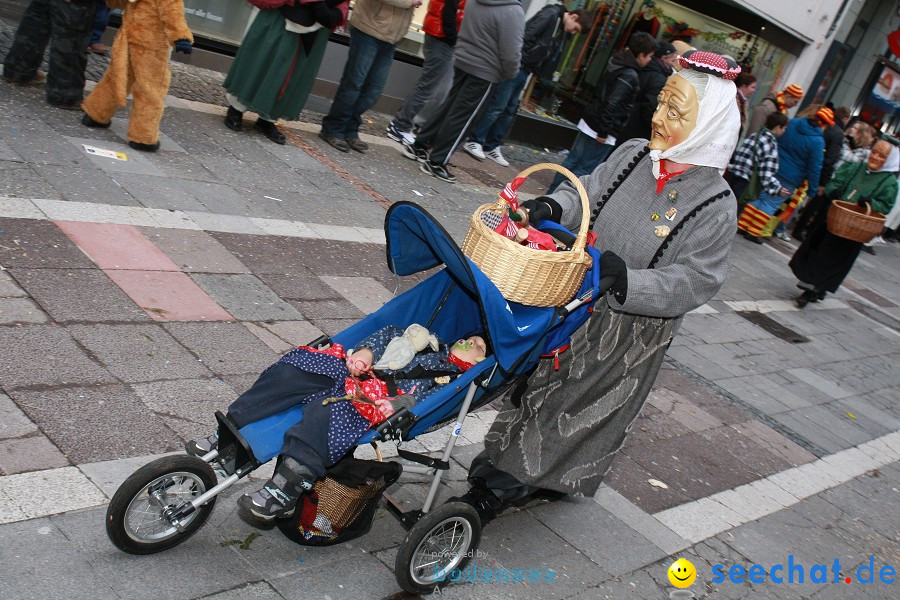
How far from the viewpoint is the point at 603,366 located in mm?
4266

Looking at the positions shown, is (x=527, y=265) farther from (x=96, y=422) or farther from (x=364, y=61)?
(x=364, y=61)

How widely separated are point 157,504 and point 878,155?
9.77 meters

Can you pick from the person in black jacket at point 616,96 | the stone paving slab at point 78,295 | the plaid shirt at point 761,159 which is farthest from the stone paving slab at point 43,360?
the plaid shirt at point 761,159

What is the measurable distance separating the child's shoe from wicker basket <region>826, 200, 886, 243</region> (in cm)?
891

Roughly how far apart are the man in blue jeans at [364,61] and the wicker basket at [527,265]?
6029 millimetres

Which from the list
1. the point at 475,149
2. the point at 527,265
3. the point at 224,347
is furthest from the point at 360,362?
the point at 475,149

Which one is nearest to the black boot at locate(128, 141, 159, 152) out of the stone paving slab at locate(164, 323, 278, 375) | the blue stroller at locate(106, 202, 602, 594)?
the stone paving slab at locate(164, 323, 278, 375)

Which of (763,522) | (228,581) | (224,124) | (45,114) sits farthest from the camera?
(224,124)

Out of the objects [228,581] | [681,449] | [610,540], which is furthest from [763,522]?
[228,581]

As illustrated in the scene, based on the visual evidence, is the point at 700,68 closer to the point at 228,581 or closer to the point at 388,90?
the point at 228,581

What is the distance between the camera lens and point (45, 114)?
7.36 m

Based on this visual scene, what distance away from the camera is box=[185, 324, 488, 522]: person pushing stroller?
3396 millimetres

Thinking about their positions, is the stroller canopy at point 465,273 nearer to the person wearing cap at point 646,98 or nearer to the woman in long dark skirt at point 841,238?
the person wearing cap at point 646,98

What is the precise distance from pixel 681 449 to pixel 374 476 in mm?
3208
